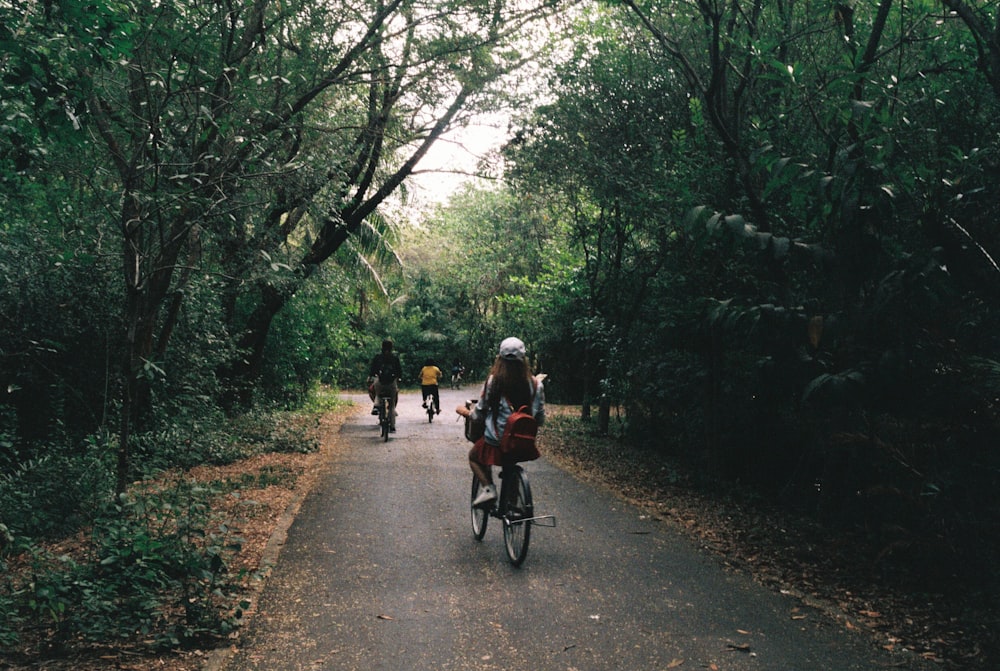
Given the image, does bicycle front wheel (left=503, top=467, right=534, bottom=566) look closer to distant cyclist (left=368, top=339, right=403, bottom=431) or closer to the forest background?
Result: the forest background

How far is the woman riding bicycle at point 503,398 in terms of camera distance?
7.27m

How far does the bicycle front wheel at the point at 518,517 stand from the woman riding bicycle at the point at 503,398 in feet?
0.81

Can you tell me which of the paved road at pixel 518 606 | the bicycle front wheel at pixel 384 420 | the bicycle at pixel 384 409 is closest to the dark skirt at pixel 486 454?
the paved road at pixel 518 606

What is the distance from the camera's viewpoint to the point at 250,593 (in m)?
6.05

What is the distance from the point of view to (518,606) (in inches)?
227

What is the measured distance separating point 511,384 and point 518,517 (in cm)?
118

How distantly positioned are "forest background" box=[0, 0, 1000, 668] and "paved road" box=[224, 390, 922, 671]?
0.96m

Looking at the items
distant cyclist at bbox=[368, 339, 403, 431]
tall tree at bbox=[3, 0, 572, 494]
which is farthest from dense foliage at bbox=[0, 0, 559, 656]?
distant cyclist at bbox=[368, 339, 403, 431]

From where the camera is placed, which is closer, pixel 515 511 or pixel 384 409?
pixel 515 511

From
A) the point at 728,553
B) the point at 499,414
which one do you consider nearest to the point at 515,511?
the point at 499,414

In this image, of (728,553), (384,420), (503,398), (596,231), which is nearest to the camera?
(503,398)

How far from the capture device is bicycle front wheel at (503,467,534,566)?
6.82 m

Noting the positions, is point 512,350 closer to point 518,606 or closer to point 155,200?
point 518,606

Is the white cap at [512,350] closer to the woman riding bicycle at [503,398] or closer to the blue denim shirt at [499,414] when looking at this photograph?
the woman riding bicycle at [503,398]
